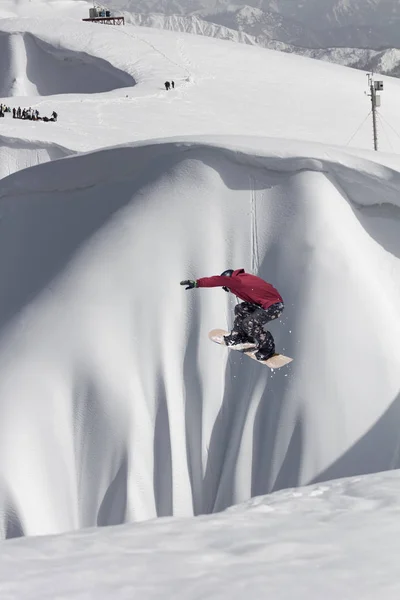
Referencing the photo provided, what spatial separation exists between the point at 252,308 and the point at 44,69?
1692 inches

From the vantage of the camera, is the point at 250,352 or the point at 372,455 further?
the point at 372,455

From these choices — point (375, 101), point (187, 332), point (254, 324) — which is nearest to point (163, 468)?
point (187, 332)

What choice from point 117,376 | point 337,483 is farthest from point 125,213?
point 337,483

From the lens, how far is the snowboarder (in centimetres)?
1314

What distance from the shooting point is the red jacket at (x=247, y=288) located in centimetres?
1312

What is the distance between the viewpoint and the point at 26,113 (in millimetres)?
35312

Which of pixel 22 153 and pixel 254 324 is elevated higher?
pixel 22 153

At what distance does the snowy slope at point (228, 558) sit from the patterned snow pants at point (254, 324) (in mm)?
4303

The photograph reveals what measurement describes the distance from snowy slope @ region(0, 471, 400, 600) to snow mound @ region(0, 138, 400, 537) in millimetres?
5634

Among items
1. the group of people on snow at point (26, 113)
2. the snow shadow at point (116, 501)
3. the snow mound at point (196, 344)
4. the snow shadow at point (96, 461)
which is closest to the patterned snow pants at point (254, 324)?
the snow mound at point (196, 344)

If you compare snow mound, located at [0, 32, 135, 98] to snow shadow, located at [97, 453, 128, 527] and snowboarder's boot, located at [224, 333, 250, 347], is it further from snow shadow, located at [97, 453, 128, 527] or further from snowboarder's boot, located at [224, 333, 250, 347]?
snowboarder's boot, located at [224, 333, 250, 347]

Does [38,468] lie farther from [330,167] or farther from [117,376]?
[330,167]

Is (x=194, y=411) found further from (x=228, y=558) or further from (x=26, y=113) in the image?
(x=26, y=113)

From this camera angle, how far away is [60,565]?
736 cm
